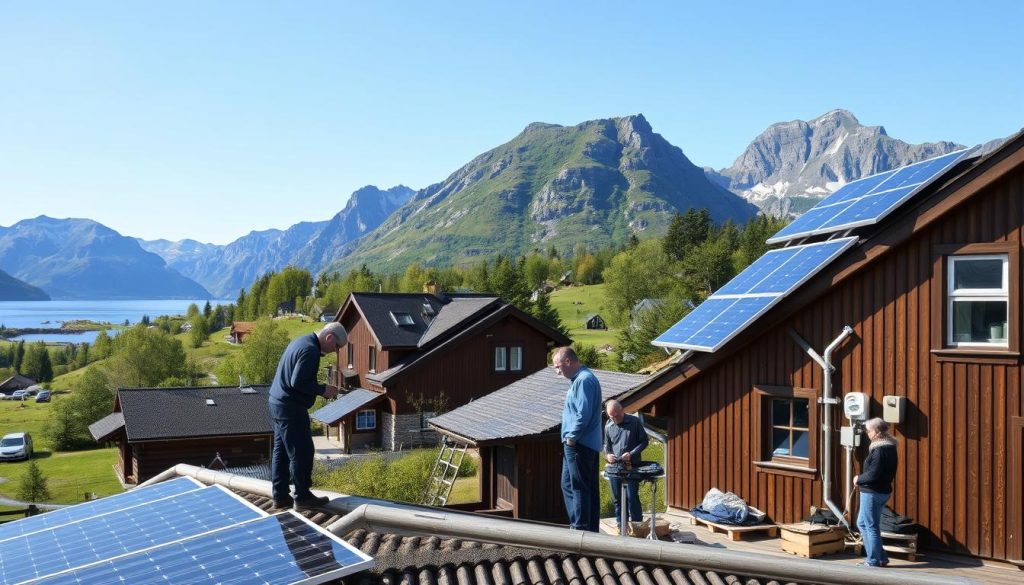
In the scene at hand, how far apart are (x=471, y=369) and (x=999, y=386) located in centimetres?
3328

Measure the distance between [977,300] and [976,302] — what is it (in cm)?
8

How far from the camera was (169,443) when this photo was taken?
37.9 m

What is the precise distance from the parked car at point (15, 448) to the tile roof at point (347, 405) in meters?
21.5

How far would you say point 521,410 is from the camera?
21125 mm

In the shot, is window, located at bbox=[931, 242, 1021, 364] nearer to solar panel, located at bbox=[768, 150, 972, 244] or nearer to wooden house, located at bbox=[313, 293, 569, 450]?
solar panel, located at bbox=[768, 150, 972, 244]

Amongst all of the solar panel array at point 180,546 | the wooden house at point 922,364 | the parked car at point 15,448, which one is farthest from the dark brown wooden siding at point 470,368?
the solar panel array at point 180,546

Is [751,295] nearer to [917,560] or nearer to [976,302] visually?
[976,302]

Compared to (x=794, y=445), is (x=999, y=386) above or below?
above

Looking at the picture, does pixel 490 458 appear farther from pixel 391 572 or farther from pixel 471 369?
pixel 471 369

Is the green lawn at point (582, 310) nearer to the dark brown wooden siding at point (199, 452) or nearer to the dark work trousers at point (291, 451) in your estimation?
the dark brown wooden siding at point (199, 452)

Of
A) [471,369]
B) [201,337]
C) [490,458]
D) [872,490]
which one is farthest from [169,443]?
[201,337]

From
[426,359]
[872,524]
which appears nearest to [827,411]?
[872,524]

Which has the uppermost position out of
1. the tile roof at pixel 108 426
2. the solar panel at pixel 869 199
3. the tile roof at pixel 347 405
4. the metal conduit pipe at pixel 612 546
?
the solar panel at pixel 869 199

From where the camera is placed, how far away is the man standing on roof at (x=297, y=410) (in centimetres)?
769
